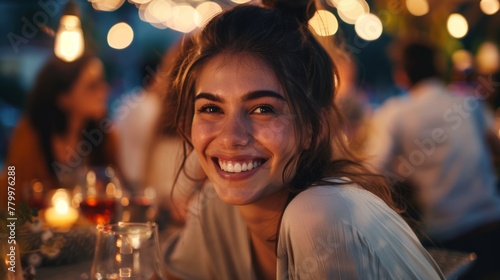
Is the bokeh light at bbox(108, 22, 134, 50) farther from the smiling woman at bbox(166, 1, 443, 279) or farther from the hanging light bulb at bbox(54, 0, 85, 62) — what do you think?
the smiling woman at bbox(166, 1, 443, 279)

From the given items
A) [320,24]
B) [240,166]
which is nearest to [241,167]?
[240,166]

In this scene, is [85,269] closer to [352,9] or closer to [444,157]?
[444,157]

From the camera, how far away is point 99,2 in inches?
231

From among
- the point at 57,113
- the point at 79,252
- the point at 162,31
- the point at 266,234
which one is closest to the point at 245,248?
the point at 266,234

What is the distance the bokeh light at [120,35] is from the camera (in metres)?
6.61

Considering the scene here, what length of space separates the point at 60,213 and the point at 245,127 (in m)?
1.14

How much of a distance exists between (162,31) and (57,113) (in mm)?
6331

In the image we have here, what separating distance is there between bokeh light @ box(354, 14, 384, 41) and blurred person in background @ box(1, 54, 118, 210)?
234cm

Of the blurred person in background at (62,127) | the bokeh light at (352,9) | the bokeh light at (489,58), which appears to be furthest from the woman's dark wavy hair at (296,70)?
the bokeh light at (489,58)

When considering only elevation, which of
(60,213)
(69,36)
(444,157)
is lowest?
(444,157)

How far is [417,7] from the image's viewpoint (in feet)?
17.4

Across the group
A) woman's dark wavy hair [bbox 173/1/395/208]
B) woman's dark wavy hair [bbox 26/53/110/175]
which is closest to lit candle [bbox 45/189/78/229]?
woman's dark wavy hair [bbox 173/1/395/208]

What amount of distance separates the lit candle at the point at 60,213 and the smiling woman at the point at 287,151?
76 cm

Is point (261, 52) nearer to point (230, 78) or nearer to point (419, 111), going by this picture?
point (230, 78)
